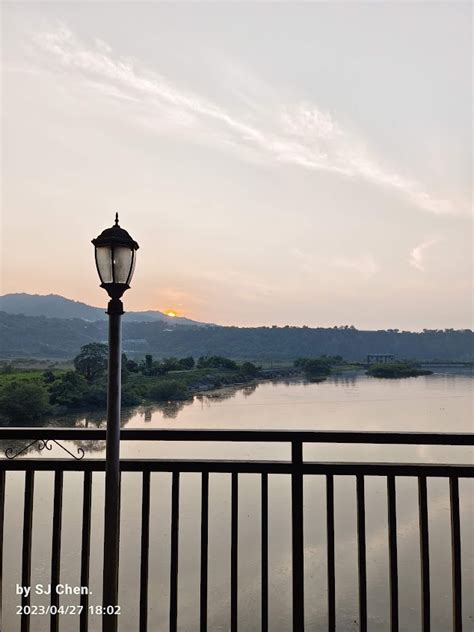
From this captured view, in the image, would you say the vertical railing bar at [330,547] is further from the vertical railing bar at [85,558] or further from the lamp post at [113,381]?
the vertical railing bar at [85,558]

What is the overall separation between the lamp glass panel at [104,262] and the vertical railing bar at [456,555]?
5.67 feet

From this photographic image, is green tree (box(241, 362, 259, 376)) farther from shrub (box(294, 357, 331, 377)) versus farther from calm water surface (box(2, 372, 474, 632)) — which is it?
→ shrub (box(294, 357, 331, 377))

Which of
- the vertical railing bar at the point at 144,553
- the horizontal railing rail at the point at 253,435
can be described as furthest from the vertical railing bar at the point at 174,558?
the horizontal railing rail at the point at 253,435

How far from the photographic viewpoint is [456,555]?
1.58 metres

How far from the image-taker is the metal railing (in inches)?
61.4

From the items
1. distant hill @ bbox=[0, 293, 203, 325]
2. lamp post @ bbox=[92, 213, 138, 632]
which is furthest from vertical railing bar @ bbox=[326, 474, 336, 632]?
distant hill @ bbox=[0, 293, 203, 325]

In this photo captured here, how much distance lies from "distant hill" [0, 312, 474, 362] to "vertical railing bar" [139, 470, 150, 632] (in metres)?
1.69

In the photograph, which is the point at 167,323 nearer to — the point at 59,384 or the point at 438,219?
the point at 59,384

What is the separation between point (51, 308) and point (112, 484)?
4.28 m

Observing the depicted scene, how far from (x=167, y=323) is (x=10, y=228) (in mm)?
2150

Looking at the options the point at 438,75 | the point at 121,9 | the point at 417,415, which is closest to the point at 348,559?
the point at 417,415

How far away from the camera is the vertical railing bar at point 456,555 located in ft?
5.09

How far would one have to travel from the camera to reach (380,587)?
320 centimetres

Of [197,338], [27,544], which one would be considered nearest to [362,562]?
[27,544]
